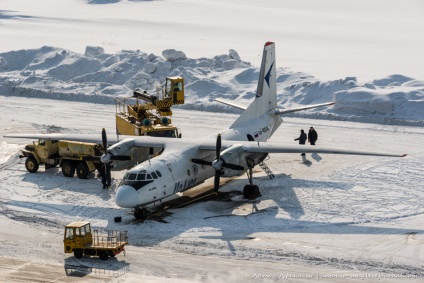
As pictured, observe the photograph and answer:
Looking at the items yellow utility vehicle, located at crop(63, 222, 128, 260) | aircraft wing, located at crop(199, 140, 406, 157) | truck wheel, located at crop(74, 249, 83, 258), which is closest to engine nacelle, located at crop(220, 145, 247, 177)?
aircraft wing, located at crop(199, 140, 406, 157)

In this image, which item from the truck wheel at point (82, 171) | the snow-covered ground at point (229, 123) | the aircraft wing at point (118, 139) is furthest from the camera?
the truck wheel at point (82, 171)

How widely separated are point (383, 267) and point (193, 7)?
119 m

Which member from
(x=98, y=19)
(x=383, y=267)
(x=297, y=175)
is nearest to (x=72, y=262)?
(x=383, y=267)

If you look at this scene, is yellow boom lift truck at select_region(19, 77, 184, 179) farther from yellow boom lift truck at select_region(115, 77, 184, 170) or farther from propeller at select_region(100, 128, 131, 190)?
propeller at select_region(100, 128, 131, 190)

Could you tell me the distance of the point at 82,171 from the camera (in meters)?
42.6

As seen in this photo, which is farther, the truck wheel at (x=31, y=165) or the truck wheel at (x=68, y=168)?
the truck wheel at (x=31, y=165)

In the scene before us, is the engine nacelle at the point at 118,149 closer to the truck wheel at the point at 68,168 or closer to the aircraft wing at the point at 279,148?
the aircraft wing at the point at 279,148

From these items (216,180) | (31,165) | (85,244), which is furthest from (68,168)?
(85,244)

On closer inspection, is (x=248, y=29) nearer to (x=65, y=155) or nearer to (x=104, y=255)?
(x=65, y=155)

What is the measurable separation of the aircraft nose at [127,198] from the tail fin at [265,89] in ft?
42.2

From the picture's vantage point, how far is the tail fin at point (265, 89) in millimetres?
44906

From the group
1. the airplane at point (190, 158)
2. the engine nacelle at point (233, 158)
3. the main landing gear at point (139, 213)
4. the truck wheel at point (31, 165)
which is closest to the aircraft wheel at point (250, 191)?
the airplane at point (190, 158)

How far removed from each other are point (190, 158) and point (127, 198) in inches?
217

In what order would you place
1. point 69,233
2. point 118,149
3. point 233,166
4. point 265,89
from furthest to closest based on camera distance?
point 265,89, point 118,149, point 233,166, point 69,233
